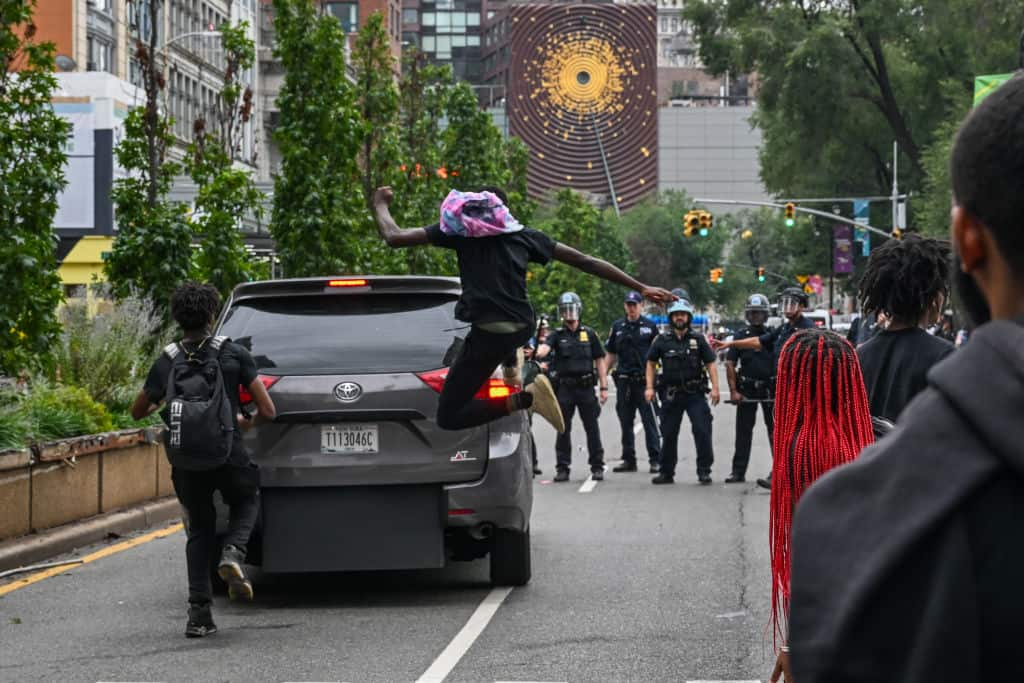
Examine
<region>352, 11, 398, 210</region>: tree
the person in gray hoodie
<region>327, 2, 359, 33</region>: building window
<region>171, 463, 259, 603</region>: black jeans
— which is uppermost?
<region>327, 2, 359, 33</region>: building window

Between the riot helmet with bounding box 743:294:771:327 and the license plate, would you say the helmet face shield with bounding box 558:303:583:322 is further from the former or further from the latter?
the license plate

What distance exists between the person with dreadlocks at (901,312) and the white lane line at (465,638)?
97.0 inches

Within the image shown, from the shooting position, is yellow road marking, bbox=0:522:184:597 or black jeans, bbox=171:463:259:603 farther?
yellow road marking, bbox=0:522:184:597

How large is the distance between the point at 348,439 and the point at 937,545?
306 inches

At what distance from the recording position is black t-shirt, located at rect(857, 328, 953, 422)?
5.92 m

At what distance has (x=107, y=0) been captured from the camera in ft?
194

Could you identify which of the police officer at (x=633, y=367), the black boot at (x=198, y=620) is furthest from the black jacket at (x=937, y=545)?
the police officer at (x=633, y=367)

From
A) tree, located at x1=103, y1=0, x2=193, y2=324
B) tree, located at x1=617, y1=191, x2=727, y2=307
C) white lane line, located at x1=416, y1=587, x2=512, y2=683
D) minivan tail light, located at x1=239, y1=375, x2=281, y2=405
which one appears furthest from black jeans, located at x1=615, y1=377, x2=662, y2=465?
tree, located at x1=617, y1=191, x2=727, y2=307

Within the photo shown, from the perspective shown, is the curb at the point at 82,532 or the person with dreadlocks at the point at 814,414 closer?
the person with dreadlocks at the point at 814,414

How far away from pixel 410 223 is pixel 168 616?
1151 inches

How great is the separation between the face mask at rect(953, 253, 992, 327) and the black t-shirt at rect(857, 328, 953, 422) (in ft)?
12.3

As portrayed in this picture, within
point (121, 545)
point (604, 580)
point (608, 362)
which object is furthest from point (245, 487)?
point (608, 362)

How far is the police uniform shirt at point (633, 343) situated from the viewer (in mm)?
20172

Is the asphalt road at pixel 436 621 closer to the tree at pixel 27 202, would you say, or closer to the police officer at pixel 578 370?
the tree at pixel 27 202
